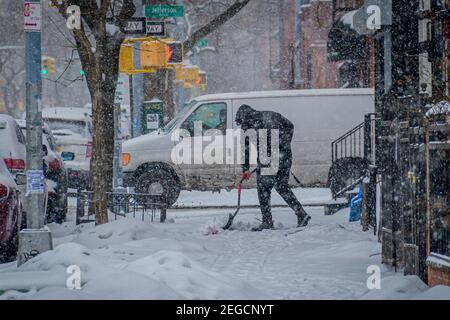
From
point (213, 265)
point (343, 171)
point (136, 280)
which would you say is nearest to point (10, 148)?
point (213, 265)

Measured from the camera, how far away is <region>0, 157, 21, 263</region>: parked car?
9016 mm

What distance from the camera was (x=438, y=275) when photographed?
22.2ft

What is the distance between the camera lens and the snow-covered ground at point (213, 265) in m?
6.70

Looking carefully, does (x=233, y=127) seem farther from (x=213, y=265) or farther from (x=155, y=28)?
(x=213, y=265)

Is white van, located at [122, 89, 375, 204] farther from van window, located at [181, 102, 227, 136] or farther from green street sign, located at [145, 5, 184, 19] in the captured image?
green street sign, located at [145, 5, 184, 19]

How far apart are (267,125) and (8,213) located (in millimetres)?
4641

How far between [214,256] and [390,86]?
2.91 meters

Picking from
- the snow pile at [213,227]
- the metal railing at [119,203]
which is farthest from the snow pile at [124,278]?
the metal railing at [119,203]

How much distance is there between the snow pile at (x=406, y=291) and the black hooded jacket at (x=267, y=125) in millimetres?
5052

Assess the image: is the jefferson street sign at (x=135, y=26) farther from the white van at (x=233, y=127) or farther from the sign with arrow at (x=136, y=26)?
the white van at (x=233, y=127)

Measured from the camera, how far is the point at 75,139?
19.7 metres

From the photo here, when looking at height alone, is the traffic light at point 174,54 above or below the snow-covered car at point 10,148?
above
